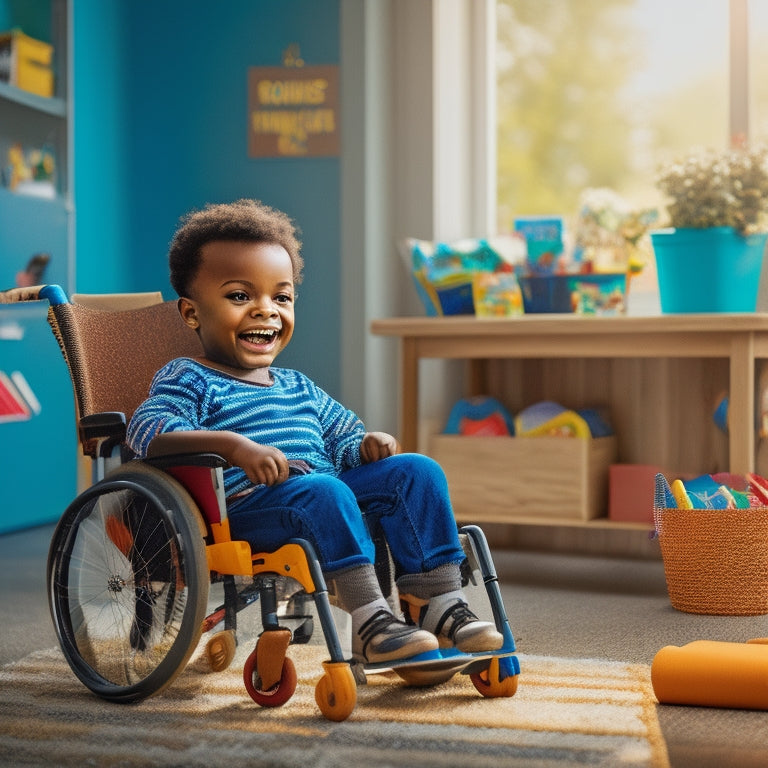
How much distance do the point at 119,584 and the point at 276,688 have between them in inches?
10.9

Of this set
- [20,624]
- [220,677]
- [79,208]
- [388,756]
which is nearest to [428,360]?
[79,208]

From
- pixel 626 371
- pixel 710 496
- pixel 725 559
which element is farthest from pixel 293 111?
pixel 725 559

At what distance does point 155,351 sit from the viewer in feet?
6.62

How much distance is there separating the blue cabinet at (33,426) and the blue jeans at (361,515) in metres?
1.94

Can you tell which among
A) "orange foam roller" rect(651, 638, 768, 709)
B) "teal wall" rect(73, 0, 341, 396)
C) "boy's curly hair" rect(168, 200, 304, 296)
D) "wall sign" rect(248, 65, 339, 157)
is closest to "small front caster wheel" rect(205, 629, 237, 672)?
"boy's curly hair" rect(168, 200, 304, 296)

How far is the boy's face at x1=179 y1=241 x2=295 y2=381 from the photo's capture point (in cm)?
178

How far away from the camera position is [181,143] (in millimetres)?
3730

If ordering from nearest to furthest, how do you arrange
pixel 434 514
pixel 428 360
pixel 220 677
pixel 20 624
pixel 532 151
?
A: 1. pixel 434 514
2. pixel 220 677
3. pixel 20 624
4. pixel 428 360
5. pixel 532 151

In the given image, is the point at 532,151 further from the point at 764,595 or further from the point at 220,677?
the point at 220,677

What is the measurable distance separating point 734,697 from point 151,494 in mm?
839

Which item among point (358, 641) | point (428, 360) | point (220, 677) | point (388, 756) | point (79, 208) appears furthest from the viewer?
point (79, 208)

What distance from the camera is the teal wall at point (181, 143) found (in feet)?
11.6

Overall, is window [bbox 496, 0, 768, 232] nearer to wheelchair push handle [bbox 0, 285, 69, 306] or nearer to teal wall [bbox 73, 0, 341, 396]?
teal wall [bbox 73, 0, 341, 396]

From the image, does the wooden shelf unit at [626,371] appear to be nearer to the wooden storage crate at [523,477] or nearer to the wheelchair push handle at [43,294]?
the wooden storage crate at [523,477]
